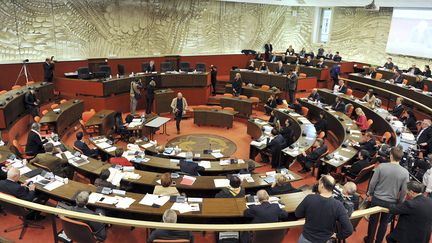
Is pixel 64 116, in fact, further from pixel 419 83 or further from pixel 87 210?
pixel 419 83

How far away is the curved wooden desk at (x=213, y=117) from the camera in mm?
14625

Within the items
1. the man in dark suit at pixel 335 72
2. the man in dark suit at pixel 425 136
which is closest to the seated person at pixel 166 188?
the man in dark suit at pixel 425 136

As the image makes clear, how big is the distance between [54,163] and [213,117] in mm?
7787

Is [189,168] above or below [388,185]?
below

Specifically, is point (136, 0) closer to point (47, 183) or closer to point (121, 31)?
point (121, 31)

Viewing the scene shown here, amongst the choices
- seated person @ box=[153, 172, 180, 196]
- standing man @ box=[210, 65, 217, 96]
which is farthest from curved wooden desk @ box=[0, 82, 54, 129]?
standing man @ box=[210, 65, 217, 96]

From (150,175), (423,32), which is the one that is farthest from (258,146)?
(423,32)

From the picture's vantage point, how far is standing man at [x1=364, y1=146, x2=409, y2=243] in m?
5.08

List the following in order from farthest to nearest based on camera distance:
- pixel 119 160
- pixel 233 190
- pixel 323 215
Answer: pixel 119 160 → pixel 233 190 → pixel 323 215

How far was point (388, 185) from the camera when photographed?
526cm

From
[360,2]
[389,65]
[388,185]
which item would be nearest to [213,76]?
[360,2]

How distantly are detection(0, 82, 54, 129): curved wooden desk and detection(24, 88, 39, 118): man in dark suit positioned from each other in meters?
0.16

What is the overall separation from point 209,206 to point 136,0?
16634 millimetres

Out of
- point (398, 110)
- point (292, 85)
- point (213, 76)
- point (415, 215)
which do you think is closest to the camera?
point (415, 215)
